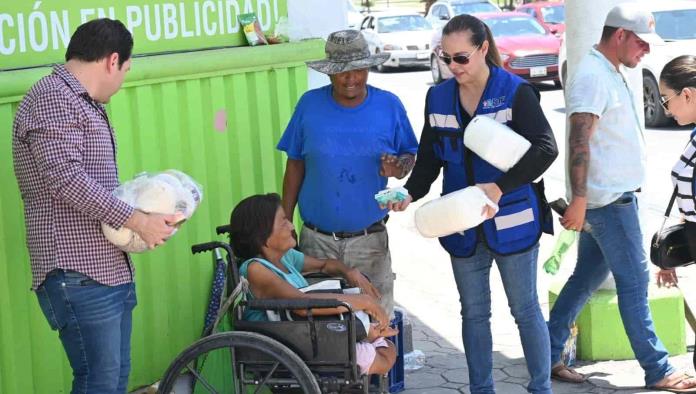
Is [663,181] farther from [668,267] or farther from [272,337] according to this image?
[272,337]

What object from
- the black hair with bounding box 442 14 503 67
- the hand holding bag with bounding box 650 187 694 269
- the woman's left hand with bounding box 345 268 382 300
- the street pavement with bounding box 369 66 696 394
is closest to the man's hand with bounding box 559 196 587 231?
the hand holding bag with bounding box 650 187 694 269

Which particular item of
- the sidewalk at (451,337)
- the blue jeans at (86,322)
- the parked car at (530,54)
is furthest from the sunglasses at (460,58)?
the parked car at (530,54)

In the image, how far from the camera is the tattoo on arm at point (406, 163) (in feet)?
17.1

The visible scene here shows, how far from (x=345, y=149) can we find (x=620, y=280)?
152 centimetres

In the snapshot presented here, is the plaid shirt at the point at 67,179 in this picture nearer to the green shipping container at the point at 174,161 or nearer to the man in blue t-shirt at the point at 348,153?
the green shipping container at the point at 174,161

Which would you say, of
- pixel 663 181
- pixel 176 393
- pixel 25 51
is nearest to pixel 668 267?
pixel 176 393

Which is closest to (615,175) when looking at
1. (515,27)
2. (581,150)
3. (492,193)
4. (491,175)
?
(581,150)

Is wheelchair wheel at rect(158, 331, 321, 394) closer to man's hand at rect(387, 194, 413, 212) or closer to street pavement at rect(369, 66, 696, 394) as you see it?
man's hand at rect(387, 194, 413, 212)

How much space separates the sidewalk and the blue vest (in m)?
1.12

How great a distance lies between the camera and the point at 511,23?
22.9 meters

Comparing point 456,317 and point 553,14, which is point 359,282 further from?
point 553,14

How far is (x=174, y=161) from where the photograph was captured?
5574 mm

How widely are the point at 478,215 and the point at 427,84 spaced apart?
18650mm

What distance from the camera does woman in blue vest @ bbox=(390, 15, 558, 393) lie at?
15.9 feet
